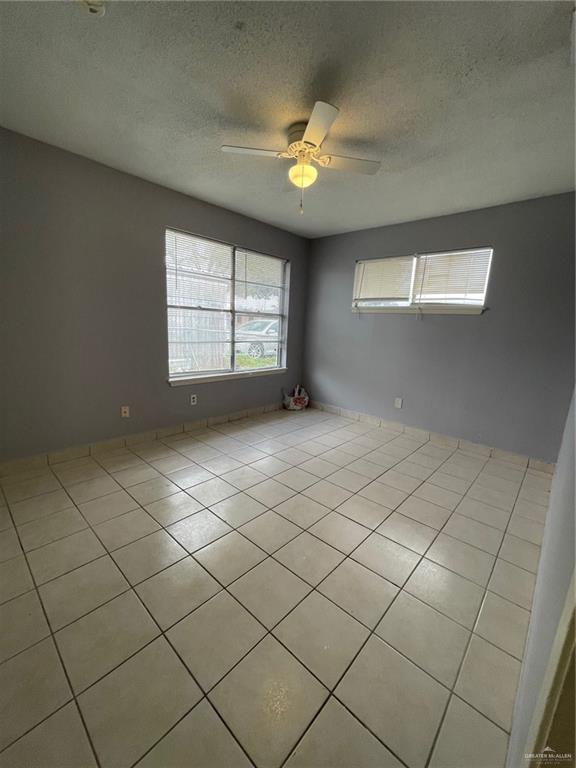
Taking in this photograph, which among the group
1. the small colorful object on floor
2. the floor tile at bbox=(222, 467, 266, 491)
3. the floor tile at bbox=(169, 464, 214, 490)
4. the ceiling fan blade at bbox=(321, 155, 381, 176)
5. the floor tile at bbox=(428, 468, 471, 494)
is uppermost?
the ceiling fan blade at bbox=(321, 155, 381, 176)

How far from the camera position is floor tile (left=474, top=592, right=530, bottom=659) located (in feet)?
4.27

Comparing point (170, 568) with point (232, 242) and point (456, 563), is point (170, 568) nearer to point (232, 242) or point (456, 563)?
point (456, 563)

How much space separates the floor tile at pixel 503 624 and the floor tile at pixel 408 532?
383mm

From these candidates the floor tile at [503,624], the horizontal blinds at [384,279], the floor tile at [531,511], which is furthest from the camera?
the horizontal blinds at [384,279]

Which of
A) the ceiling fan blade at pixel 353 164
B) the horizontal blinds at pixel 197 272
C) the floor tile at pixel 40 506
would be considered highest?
the ceiling fan blade at pixel 353 164

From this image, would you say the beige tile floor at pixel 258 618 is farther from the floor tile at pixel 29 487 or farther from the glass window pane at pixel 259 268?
the glass window pane at pixel 259 268

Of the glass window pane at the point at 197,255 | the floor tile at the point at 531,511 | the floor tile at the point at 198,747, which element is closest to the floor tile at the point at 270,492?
the floor tile at the point at 198,747

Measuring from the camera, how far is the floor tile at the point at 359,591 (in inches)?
55.4

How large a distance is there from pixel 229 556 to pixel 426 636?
1.01 meters

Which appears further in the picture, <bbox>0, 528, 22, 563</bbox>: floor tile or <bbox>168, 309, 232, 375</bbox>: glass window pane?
<bbox>168, 309, 232, 375</bbox>: glass window pane

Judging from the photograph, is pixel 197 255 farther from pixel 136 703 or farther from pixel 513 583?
pixel 513 583

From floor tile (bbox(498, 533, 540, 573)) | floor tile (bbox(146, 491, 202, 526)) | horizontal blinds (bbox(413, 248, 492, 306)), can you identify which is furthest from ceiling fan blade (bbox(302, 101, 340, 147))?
floor tile (bbox(498, 533, 540, 573))

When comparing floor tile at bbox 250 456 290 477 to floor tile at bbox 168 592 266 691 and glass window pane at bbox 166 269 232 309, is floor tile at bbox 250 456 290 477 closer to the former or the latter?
floor tile at bbox 168 592 266 691

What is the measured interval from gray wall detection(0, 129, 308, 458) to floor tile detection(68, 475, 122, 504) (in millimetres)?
581
